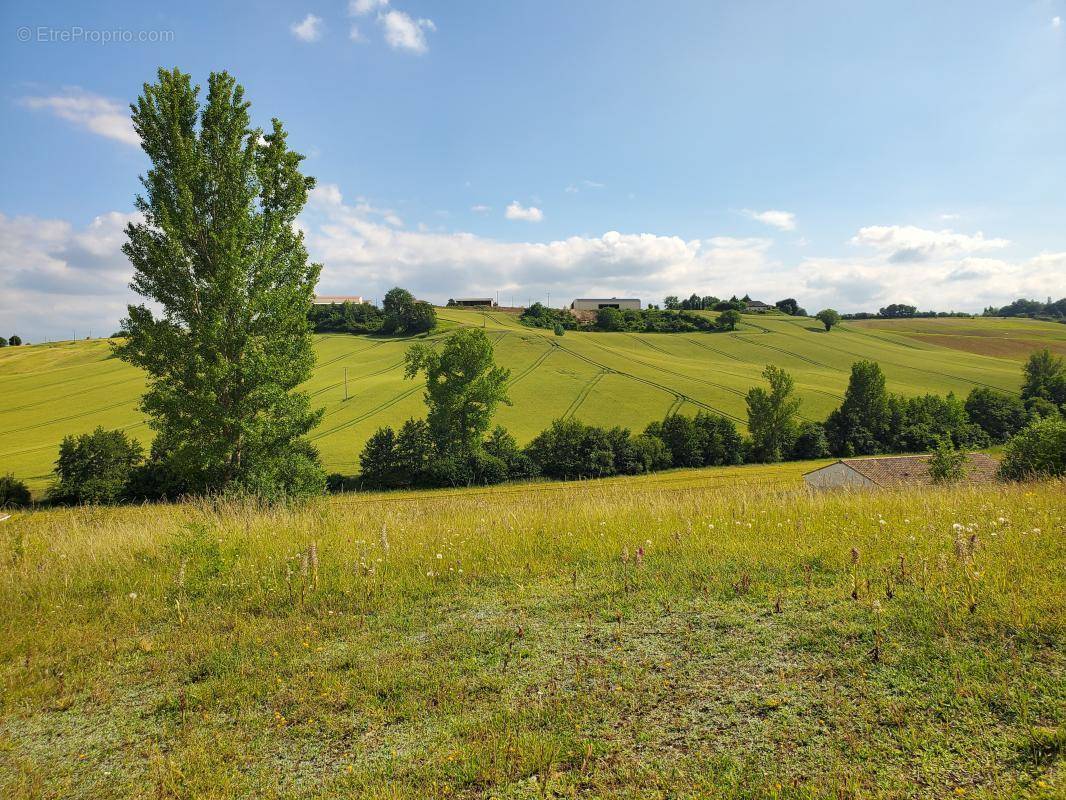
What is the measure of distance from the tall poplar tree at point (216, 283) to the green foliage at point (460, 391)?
1291 inches

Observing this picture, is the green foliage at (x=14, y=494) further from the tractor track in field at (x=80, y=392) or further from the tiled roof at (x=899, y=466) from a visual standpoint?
the tiled roof at (x=899, y=466)

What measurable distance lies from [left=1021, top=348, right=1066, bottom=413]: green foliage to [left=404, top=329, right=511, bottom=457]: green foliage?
77.9 m

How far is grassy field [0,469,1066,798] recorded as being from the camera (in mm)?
3150

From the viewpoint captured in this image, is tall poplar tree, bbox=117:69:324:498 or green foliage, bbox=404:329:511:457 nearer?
tall poplar tree, bbox=117:69:324:498

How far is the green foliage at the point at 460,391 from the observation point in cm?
5272

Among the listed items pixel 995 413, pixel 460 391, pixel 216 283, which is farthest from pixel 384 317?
pixel 995 413

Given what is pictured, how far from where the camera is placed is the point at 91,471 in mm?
39375

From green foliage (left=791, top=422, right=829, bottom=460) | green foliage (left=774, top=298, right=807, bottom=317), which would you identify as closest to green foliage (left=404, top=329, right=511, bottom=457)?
green foliage (left=791, top=422, right=829, bottom=460)

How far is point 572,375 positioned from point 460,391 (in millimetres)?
34355

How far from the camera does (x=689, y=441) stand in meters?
60.5

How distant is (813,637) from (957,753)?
1.41 meters

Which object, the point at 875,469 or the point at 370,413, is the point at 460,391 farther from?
the point at 875,469

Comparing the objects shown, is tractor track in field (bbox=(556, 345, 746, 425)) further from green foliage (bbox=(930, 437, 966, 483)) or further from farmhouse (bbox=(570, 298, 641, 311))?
farmhouse (bbox=(570, 298, 641, 311))

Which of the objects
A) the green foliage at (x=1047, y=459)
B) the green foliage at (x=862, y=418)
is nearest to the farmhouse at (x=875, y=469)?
the green foliage at (x=862, y=418)
